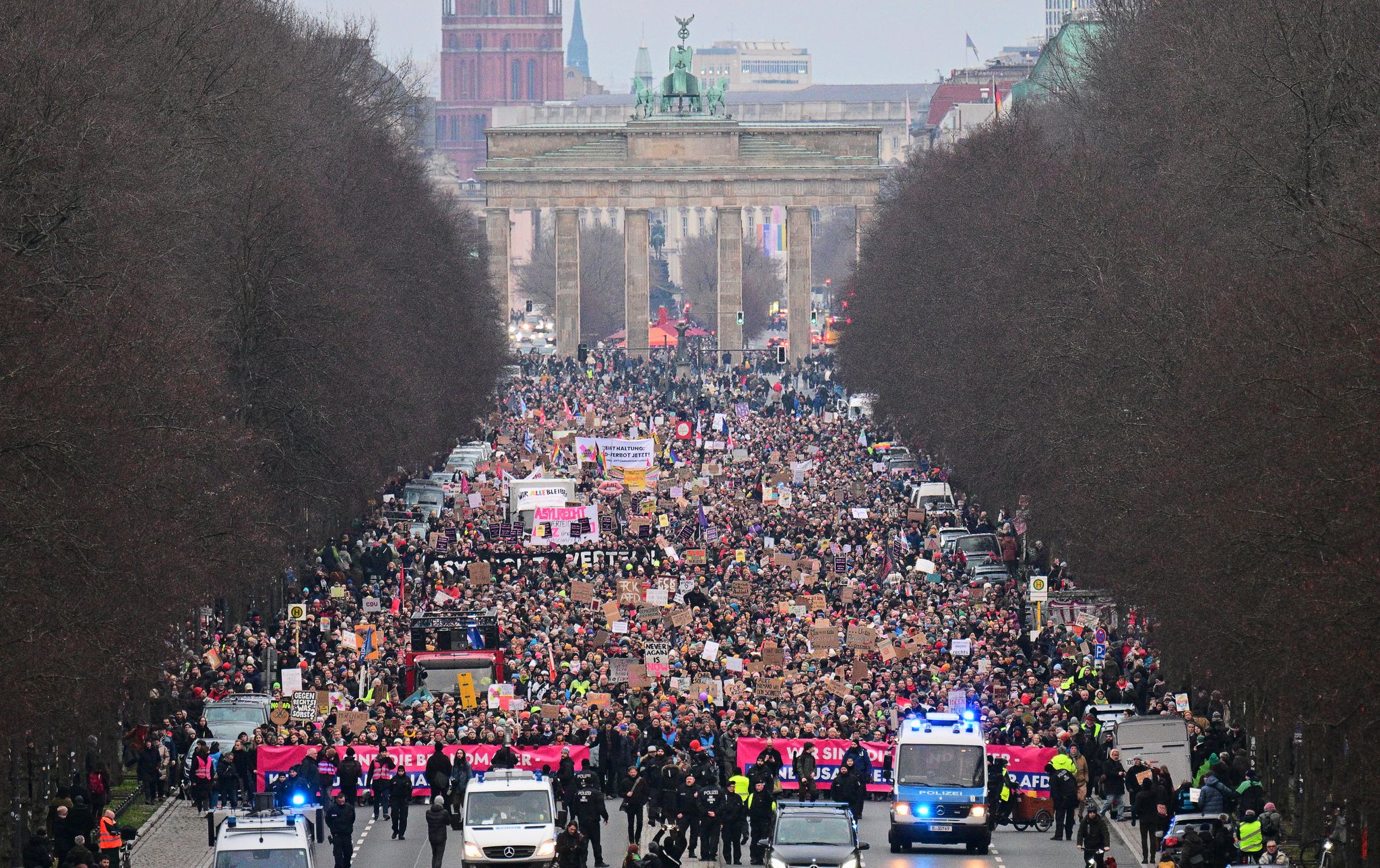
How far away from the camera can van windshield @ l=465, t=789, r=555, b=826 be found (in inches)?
1401

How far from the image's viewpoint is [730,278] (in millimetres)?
158375

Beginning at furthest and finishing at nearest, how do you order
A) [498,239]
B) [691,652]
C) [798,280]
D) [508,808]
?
[498,239] → [798,280] → [691,652] → [508,808]

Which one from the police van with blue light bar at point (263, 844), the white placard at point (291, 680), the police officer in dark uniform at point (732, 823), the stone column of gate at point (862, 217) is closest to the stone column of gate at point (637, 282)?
the stone column of gate at point (862, 217)

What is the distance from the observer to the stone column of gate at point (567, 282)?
514ft

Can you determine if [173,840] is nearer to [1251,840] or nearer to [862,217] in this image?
[1251,840]

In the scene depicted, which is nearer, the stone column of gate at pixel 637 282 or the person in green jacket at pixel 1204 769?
the person in green jacket at pixel 1204 769

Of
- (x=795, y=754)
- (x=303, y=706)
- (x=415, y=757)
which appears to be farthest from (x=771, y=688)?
(x=303, y=706)

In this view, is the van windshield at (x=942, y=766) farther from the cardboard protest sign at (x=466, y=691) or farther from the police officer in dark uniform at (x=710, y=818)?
the cardboard protest sign at (x=466, y=691)

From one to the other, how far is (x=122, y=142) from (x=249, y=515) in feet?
22.3

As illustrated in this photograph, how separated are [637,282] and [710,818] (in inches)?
4650

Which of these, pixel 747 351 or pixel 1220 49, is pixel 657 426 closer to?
pixel 1220 49

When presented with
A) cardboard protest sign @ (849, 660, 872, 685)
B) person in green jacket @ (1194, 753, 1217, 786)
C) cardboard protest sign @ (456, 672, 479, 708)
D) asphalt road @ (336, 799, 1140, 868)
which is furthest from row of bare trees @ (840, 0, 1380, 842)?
cardboard protest sign @ (456, 672, 479, 708)

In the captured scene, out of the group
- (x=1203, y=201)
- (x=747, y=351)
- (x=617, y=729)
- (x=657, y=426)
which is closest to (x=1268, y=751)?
(x=617, y=729)

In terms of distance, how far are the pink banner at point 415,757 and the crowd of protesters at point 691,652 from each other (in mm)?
164
